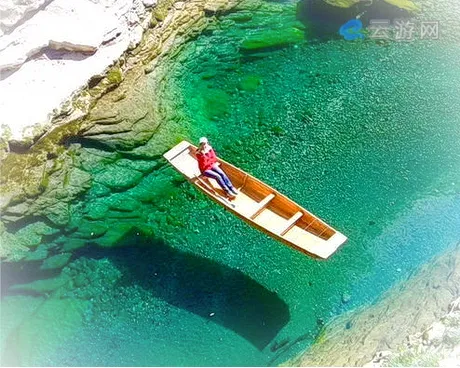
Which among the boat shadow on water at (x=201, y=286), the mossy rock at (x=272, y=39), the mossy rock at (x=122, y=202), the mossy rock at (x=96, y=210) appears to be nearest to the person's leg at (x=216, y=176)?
the boat shadow on water at (x=201, y=286)

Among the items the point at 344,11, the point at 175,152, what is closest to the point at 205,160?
the point at 175,152

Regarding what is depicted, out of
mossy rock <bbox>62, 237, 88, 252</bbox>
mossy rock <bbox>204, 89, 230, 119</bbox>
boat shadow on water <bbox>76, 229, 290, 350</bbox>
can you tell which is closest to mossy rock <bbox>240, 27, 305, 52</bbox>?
mossy rock <bbox>204, 89, 230, 119</bbox>

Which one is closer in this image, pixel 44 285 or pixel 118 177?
pixel 44 285

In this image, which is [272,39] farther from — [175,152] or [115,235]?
[115,235]

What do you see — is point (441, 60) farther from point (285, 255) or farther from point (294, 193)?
point (285, 255)

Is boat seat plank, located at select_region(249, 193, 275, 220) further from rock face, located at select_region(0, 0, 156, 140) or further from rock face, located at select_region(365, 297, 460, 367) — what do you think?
rock face, located at select_region(0, 0, 156, 140)

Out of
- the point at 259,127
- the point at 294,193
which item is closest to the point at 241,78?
the point at 259,127

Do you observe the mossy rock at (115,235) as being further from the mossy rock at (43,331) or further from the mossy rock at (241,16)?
the mossy rock at (241,16)
